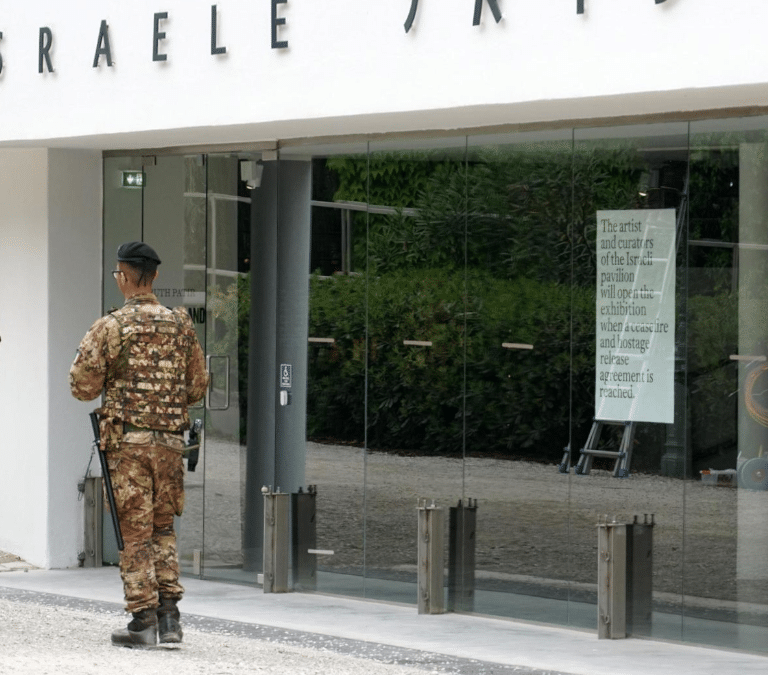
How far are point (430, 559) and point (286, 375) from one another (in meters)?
1.75

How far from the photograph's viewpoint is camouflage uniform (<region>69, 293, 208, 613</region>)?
25.9 feet

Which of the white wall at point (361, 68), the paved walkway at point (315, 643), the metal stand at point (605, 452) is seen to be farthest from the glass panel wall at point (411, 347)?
the metal stand at point (605, 452)

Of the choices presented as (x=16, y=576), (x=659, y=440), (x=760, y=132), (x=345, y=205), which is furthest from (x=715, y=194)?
(x=16, y=576)

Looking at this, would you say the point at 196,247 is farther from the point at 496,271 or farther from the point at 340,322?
the point at 496,271

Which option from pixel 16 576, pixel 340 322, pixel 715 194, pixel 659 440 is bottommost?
pixel 16 576

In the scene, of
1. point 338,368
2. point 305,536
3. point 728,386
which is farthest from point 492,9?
point 305,536

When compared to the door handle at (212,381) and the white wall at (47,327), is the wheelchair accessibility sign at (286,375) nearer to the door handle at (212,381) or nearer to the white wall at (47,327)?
the door handle at (212,381)

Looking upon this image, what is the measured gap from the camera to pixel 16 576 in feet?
36.9

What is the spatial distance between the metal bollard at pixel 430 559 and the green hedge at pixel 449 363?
42 cm

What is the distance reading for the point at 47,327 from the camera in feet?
37.6

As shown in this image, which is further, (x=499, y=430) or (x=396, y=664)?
(x=499, y=430)

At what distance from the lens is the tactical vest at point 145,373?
796 cm

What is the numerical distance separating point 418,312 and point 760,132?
2520mm

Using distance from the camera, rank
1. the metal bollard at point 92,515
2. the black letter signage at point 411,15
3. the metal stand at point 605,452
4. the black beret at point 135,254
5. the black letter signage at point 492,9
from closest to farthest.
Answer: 1. the black beret at point 135,254
2. the black letter signage at point 492,9
3. the black letter signage at point 411,15
4. the metal stand at point 605,452
5. the metal bollard at point 92,515
